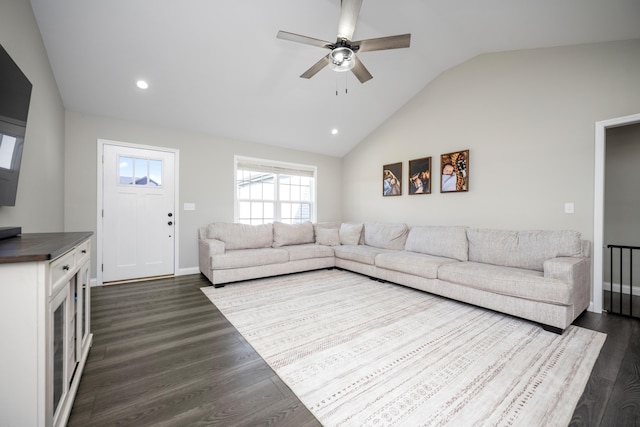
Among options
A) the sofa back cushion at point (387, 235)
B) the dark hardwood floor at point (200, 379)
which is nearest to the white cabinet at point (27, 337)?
the dark hardwood floor at point (200, 379)

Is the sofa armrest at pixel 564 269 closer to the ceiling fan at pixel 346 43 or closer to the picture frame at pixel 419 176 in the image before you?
the picture frame at pixel 419 176

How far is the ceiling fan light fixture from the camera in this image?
7.65 ft

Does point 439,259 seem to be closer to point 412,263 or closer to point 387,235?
point 412,263

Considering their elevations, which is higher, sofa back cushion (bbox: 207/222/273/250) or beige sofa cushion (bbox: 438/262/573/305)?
sofa back cushion (bbox: 207/222/273/250)

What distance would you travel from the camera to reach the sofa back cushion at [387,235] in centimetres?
437

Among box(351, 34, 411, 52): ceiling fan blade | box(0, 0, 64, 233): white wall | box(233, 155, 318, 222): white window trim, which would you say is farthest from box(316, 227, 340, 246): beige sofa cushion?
box(0, 0, 64, 233): white wall

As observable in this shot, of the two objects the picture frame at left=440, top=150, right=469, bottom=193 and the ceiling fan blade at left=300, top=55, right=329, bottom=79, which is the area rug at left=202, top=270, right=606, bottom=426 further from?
the ceiling fan blade at left=300, top=55, right=329, bottom=79

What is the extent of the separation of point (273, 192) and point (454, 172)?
11.1 feet

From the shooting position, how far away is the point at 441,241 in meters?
3.70

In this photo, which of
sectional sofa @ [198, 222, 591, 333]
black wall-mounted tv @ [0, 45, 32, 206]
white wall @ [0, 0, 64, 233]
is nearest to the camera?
black wall-mounted tv @ [0, 45, 32, 206]

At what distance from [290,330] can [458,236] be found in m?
2.61

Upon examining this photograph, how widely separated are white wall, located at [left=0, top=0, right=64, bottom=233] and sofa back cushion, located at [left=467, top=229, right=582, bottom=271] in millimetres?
4591

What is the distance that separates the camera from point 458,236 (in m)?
3.56

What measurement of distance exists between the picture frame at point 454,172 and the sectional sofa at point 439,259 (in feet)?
2.40
